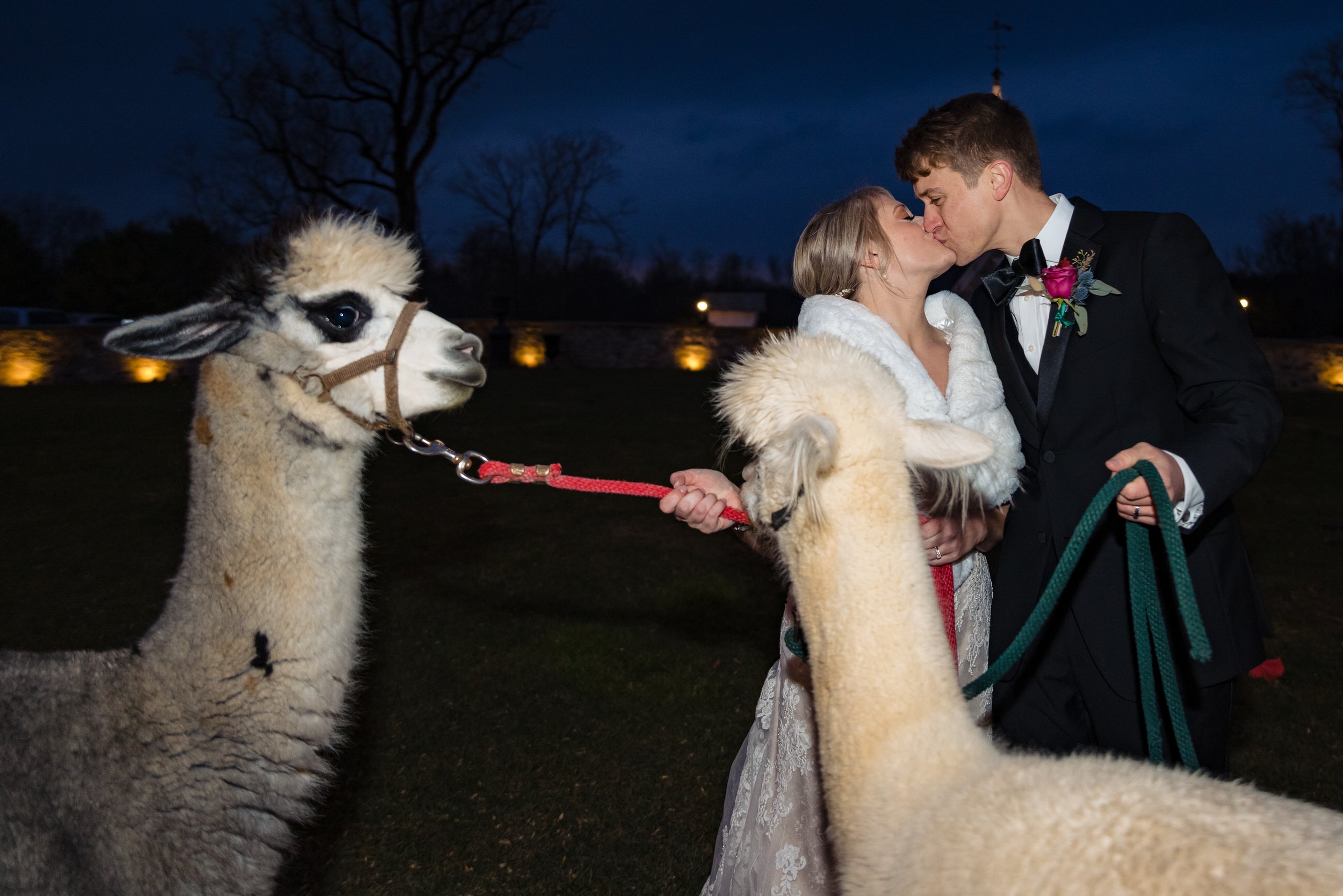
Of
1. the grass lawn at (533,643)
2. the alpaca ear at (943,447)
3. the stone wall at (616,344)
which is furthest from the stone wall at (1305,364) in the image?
the alpaca ear at (943,447)

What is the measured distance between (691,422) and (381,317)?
1185cm

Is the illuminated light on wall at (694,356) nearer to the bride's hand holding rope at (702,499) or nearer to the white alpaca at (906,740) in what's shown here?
the bride's hand holding rope at (702,499)

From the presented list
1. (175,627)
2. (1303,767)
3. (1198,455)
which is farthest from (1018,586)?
(1303,767)

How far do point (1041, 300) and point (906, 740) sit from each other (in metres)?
1.38

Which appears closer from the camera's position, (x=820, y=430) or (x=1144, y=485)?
(x=820, y=430)

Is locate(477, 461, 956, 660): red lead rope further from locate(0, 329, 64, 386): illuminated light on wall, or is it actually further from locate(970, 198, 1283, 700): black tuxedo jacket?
locate(0, 329, 64, 386): illuminated light on wall

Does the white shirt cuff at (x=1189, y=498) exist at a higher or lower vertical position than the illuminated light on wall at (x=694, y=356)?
lower

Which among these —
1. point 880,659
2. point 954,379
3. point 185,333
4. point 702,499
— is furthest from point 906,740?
point 185,333

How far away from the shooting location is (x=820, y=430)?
136 centimetres

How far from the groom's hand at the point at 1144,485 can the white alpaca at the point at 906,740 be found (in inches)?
12.5

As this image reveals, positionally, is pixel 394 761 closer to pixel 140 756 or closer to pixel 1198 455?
pixel 140 756

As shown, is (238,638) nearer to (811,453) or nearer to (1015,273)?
(811,453)

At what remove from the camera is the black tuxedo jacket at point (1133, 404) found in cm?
194

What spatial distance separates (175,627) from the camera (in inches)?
77.5
